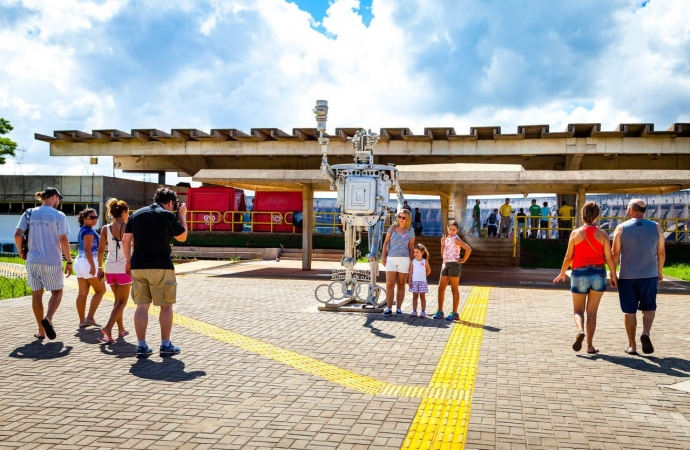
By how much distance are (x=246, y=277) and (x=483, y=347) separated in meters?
11.1

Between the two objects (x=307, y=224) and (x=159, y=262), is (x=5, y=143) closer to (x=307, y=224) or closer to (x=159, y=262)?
(x=307, y=224)

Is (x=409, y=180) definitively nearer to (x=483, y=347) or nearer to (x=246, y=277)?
(x=246, y=277)

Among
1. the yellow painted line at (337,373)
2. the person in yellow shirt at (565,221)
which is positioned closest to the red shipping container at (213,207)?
the person in yellow shirt at (565,221)

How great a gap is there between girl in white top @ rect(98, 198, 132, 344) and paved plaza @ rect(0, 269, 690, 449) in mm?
275

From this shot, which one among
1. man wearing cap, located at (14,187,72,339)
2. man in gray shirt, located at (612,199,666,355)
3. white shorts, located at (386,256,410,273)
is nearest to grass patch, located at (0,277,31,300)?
man wearing cap, located at (14,187,72,339)

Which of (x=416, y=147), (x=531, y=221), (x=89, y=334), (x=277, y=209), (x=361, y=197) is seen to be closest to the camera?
(x=89, y=334)

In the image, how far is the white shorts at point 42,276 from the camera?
839cm

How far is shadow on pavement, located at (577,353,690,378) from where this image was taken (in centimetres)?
694

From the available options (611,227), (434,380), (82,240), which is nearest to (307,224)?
(82,240)

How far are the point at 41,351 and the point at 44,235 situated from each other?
1597 mm

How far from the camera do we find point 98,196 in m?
34.9

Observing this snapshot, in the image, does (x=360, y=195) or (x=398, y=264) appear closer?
(x=398, y=264)

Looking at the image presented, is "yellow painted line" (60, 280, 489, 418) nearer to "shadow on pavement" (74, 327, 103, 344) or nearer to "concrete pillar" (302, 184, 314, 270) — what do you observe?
"shadow on pavement" (74, 327, 103, 344)

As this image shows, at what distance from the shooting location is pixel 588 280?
7797 mm
